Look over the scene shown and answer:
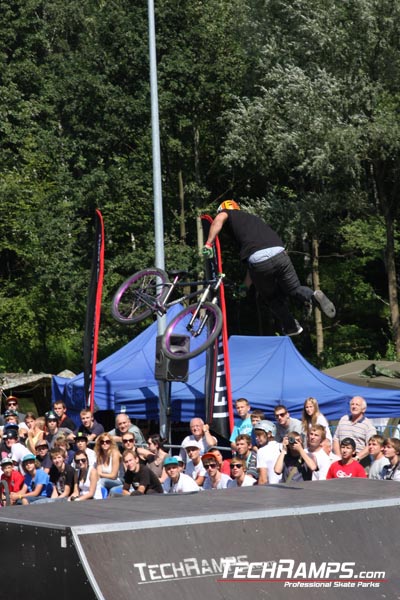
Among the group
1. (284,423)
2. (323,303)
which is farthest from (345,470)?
(284,423)

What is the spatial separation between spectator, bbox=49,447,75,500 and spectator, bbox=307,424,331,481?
2855 millimetres

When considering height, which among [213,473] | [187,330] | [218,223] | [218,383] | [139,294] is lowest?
[213,473]

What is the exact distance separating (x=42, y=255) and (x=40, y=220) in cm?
127

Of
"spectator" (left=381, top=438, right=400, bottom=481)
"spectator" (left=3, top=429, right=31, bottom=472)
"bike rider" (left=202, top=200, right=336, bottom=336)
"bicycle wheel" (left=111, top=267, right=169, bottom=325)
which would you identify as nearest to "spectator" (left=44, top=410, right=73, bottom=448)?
"spectator" (left=3, top=429, right=31, bottom=472)

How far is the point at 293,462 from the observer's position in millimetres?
11250

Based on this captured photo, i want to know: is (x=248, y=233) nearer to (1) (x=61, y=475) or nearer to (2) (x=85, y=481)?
(2) (x=85, y=481)

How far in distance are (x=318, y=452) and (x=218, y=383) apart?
4078 mm

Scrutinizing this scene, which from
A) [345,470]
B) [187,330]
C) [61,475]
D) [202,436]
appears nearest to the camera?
[345,470]

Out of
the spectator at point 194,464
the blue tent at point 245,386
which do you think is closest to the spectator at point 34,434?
the blue tent at point 245,386

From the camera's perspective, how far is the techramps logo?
23.8ft

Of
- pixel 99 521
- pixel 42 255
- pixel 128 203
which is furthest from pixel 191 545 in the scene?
pixel 128 203

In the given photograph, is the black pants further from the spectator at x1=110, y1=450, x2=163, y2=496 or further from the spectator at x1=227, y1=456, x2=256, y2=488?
the spectator at x1=110, y1=450, x2=163, y2=496

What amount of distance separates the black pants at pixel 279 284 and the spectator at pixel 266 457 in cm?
140

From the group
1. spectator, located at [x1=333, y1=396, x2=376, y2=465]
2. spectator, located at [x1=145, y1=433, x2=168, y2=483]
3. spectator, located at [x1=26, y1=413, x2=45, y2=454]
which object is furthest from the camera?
spectator, located at [x1=26, y1=413, x2=45, y2=454]
